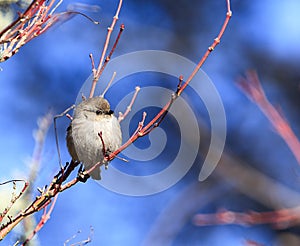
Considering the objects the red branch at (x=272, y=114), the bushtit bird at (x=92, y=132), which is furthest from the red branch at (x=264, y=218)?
the bushtit bird at (x=92, y=132)

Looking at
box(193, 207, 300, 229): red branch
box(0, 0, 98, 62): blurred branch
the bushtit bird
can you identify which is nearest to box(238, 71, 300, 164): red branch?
box(193, 207, 300, 229): red branch

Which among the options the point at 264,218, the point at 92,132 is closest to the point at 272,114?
the point at 264,218

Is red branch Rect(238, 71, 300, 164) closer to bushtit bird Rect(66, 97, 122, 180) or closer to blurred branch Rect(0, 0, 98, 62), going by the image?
blurred branch Rect(0, 0, 98, 62)

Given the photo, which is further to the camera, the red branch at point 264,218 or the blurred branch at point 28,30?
the blurred branch at point 28,30

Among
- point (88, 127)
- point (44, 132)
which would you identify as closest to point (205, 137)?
point (88, 127)

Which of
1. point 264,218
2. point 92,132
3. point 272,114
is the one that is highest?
point 92,132

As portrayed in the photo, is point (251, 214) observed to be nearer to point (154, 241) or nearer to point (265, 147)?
point (154, 241)

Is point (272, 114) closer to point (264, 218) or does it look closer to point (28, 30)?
point (264, 218)

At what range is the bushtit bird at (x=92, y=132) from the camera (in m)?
2.84

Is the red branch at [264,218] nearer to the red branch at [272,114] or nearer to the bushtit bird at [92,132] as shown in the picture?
the red branch at [272,114]

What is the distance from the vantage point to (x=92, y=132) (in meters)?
2.94

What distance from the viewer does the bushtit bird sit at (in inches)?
112

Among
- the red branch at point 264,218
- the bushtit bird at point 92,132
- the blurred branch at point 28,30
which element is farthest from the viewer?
the bushtit bird at point 92,132

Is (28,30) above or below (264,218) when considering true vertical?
above
